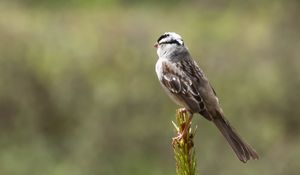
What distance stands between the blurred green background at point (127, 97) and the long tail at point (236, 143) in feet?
19.0

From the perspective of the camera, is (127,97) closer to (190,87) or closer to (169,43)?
(169,43)

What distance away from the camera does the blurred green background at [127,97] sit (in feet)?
40.5

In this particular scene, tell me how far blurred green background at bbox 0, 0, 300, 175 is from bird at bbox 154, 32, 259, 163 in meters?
5.53

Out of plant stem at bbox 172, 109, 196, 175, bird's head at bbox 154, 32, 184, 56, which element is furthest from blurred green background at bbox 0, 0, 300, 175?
plant stem at bbox 172, 109, 196, 175

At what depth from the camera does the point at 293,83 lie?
531 inches

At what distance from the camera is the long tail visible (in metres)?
5.84

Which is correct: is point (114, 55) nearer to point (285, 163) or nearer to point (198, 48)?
point (198, 48)

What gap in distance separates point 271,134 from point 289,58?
4.99ft

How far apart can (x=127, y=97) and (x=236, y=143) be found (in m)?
7.35

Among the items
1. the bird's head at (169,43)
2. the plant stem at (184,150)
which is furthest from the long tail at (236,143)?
the plant stem at (184,150)

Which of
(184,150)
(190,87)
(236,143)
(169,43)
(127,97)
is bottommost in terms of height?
(184,150)

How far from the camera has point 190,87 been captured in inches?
251

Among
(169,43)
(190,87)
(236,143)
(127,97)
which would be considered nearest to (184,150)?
(236,143)

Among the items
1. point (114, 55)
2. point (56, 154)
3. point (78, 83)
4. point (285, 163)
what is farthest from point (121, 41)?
point (285, 163)
